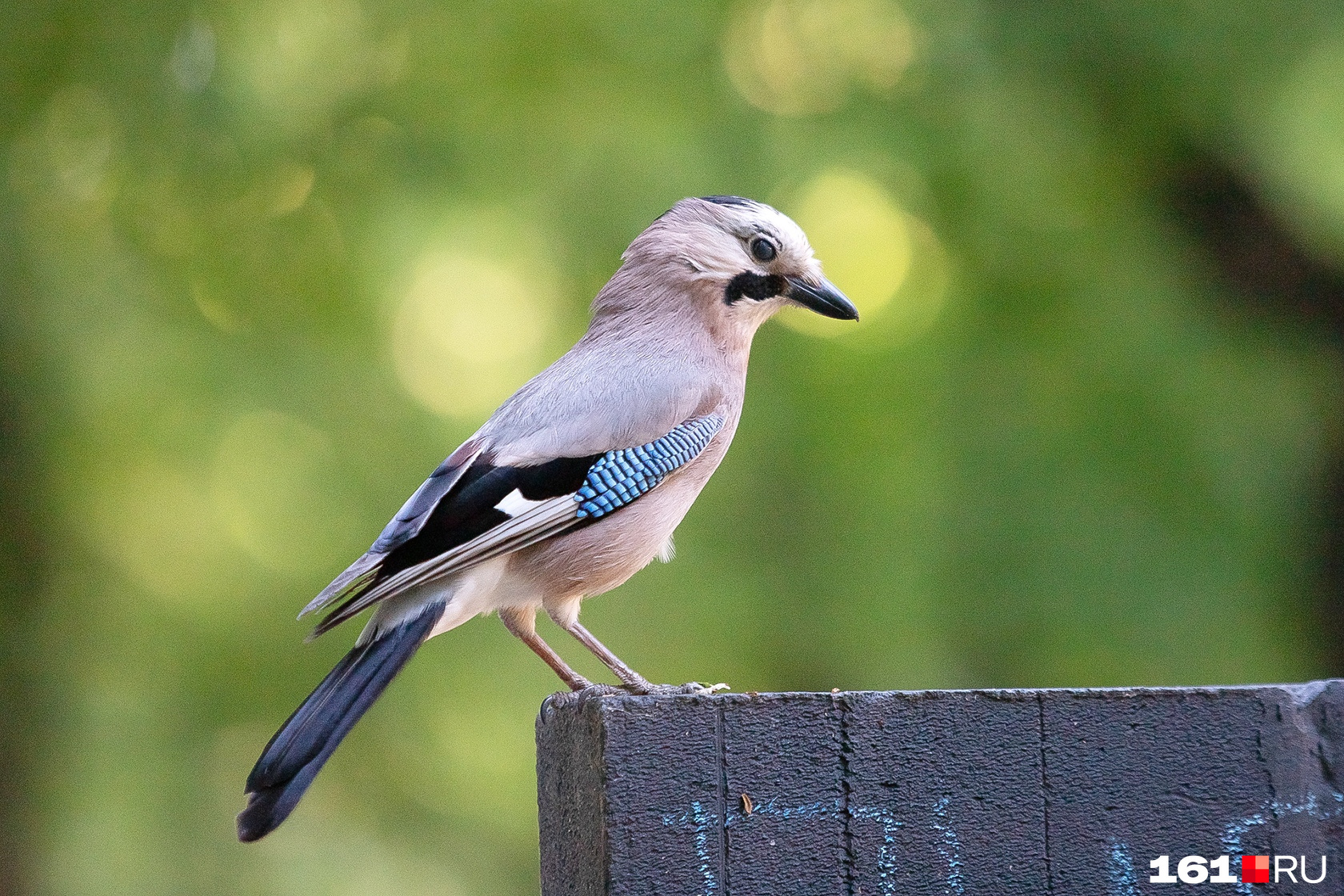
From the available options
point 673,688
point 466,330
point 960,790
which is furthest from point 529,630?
point 466,330

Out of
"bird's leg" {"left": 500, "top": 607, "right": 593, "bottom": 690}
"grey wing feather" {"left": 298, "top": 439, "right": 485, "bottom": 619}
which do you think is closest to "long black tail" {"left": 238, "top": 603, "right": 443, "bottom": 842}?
"grey wing feather" {"left": 298, "top": 439, "right": 485, "bottom": 619}

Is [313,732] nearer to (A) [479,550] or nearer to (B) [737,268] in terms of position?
(A) [479,550]

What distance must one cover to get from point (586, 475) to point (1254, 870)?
1556mm

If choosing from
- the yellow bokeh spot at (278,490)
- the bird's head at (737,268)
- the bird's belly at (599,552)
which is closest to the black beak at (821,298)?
the bird's head at (737,268)

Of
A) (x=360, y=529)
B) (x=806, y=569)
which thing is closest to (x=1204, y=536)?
(x=806, y=569)

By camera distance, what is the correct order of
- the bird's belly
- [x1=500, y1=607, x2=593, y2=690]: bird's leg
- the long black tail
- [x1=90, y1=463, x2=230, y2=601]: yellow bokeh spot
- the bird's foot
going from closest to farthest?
1. the long black tail
2. the bird's foot
3. the bird's belly
4. [x1=500, y1=607, x2=593, y2=690]: bird's leg
5. [x1=90, y1=463, x2=230, y2=601]: yellow bokeh spot

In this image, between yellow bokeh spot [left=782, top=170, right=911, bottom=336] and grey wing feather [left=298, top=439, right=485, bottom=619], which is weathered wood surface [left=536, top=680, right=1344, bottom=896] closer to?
grey wing feather [left=298, top=439, right=485, bottom=619]

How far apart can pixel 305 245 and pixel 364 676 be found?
3.49 metres

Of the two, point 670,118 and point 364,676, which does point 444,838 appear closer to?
point 670,118

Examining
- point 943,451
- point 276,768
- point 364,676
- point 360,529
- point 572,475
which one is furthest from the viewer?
point 943,451

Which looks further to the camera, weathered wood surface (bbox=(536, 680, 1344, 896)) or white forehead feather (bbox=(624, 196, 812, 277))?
white forehead feather (bbox=(624, 196, 812, 277))

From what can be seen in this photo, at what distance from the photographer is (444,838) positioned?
596 centimetres

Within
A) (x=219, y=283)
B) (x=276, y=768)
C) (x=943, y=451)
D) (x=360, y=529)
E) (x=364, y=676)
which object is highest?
(x=219, y=283)

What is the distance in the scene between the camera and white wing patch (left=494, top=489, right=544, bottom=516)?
2846 mm
